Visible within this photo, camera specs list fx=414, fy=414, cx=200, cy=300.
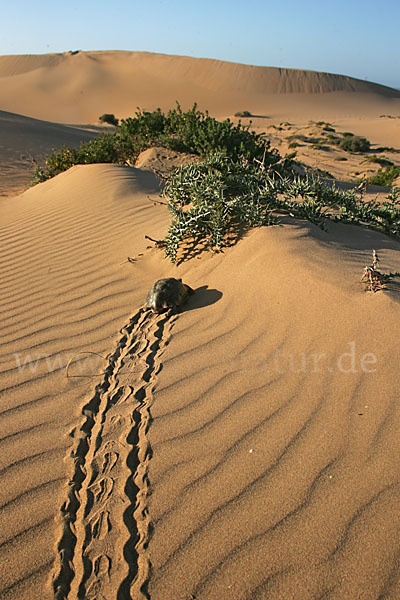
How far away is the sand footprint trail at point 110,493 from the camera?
1.68 meters

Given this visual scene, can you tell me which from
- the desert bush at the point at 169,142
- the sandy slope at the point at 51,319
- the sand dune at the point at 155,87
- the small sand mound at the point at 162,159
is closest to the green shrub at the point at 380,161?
the desert bush at the point at 169,142

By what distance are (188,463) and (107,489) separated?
42cm

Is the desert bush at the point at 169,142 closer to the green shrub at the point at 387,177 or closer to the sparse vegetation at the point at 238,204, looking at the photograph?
the sparse vegetation at the point at 238,204

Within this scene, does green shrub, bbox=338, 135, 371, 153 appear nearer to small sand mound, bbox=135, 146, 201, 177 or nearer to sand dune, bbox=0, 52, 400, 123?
small sand mound, bbox=135, 146, 201, 177

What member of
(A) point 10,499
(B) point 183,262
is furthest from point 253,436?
(B) point 183,262

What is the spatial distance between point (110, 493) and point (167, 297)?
172 cm

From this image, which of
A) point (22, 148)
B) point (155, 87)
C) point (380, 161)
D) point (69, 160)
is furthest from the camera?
point (155, 87)

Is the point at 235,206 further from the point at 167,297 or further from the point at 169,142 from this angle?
the point at 169,142

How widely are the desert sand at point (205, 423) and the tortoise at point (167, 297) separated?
0.11 m

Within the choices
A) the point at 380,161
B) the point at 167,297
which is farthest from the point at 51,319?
the point at 380,161

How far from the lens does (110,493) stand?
202cm

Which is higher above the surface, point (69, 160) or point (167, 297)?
point (69, 160)

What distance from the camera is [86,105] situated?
121 feet

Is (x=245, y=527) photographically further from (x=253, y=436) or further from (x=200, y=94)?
(x=200, y=94)
